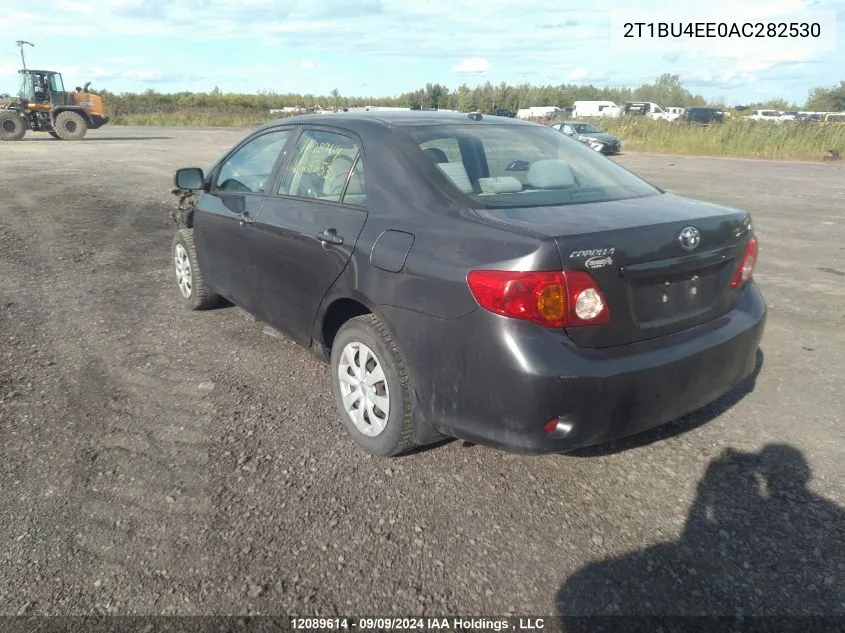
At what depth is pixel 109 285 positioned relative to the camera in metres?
6.17

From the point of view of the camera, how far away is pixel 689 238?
2703mm

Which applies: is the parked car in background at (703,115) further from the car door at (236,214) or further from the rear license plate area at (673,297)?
the rear license plate area at (673,297)

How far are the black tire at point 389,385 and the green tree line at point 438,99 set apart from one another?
44.9 meters

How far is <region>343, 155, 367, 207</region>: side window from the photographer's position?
10.5 feet

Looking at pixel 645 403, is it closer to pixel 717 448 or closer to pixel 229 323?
pixel 717 448

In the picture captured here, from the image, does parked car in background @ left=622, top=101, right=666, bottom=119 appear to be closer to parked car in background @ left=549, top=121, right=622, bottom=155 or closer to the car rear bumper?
parked car in background @ left=549, top=121, right=622, bottom=155

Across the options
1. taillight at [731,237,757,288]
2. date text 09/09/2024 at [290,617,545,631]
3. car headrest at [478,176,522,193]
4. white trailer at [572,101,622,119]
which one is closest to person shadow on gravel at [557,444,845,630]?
date text 09/09/2024 at [290,617,545,631]

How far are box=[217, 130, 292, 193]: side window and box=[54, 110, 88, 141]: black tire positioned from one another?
27494mm

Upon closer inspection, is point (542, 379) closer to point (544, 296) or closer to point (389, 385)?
point (544, 296)

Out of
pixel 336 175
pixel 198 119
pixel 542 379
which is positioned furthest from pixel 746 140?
pixel 198 119

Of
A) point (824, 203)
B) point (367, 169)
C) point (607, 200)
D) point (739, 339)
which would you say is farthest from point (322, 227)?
point (824, 203)

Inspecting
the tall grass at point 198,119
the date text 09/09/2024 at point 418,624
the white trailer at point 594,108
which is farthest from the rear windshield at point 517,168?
the white trailer at point 594,108

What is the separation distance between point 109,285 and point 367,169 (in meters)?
4.03

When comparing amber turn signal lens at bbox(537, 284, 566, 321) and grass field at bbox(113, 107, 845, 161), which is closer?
amber turn signal lens at bbox(537, 284, 566, 321)
